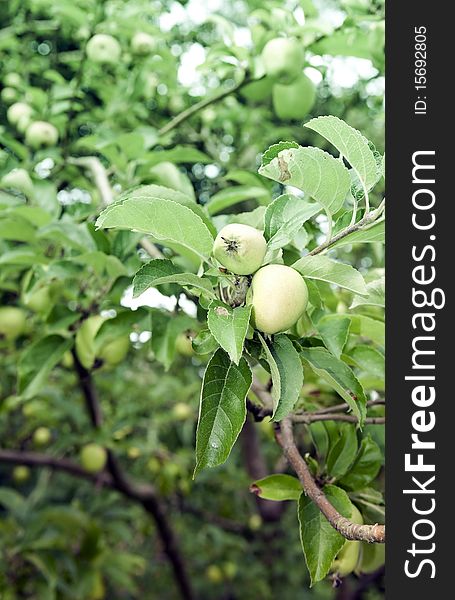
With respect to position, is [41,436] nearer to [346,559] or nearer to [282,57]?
[282,57]

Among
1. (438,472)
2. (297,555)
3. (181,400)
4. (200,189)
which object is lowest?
(297,555)

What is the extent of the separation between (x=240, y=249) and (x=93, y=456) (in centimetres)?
139

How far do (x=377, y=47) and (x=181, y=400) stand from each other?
1.75 m

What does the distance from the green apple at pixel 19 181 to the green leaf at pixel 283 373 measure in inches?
23.9

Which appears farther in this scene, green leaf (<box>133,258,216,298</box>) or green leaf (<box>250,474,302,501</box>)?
green leaf (<box>250,474,302,501</box>)

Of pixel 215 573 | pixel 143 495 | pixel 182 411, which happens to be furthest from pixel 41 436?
pixel 215 573

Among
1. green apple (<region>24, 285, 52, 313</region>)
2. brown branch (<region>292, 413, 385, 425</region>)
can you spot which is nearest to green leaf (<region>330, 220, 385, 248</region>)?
brown branch (<region>292, 413, 385, 425</region>)

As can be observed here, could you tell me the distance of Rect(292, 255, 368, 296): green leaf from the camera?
0.63 m

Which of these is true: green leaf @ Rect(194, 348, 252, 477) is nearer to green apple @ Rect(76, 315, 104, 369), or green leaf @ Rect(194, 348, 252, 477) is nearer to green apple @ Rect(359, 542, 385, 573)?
green apple @ Rect(359, 542, 385, 573)

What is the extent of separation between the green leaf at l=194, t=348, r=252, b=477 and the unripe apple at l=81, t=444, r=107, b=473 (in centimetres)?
131

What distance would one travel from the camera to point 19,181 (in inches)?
43.8

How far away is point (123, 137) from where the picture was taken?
1.14 m

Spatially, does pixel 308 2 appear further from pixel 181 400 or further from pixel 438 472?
pixel 181 400

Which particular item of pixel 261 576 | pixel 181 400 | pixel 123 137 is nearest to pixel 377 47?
pixel 123 137
